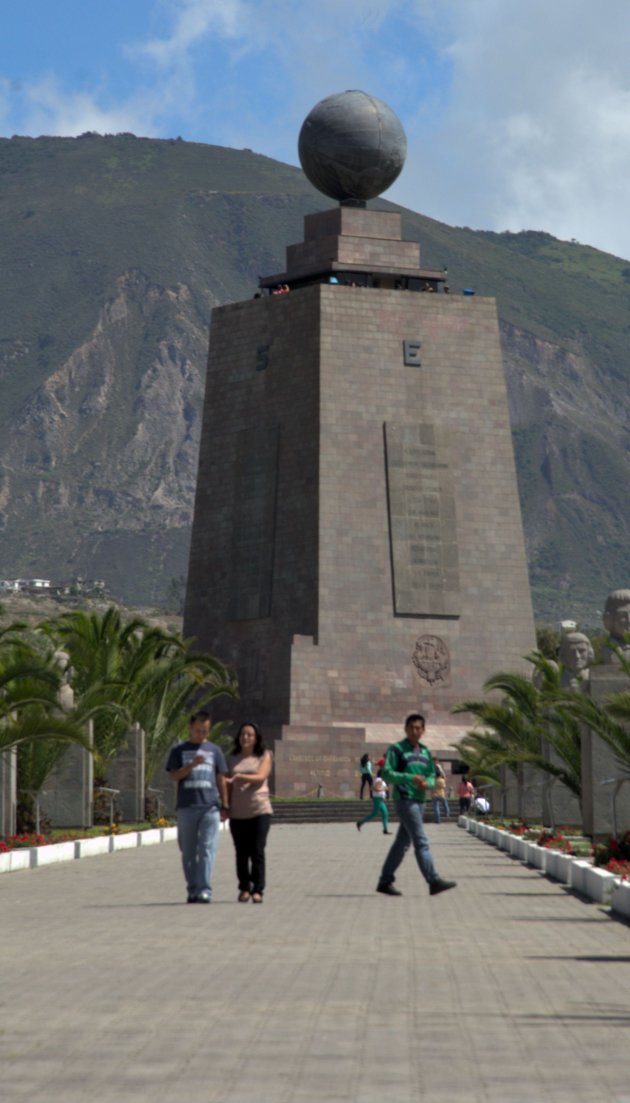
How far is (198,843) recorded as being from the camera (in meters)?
15.8

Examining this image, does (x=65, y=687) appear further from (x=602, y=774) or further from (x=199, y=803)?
(x=199, y=803)

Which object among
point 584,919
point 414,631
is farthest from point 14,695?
point 414,631

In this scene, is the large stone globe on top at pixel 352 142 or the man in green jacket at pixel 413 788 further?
the large stone globe on top at pixel 352 142

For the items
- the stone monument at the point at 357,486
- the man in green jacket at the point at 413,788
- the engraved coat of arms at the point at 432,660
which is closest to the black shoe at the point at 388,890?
the man in green jacket at the point at 413,788

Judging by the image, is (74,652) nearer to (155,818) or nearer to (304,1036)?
(155,818)

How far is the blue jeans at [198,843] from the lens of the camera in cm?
1570

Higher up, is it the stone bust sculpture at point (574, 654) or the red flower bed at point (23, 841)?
the stone bust sculpture at point (574, 654)

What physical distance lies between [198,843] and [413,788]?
5.76 feet

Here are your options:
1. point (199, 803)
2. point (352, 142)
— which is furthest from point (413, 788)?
point (352, 142)

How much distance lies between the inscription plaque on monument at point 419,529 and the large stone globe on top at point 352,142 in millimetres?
6567

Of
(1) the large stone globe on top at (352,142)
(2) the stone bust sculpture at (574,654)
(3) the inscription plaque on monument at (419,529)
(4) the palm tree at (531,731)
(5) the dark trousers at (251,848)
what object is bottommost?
(5) the dark trousers at (251,848)

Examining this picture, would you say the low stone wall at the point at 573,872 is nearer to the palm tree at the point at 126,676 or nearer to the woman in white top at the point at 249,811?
the woman in white top at the point at 249,811

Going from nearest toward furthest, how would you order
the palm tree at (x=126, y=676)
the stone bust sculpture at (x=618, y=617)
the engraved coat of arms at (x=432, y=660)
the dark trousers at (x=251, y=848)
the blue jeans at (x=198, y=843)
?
the blue jeans at (x=198, y=843) < the dark trousers at (x=251, y=848) < the stone bust sculpture at (x=618, y=617) < the palm tree at (x=126, y=676) < the engraved coat of arms at (x=432, y=660)

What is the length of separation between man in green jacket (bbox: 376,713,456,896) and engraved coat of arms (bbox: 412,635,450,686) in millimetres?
34167
